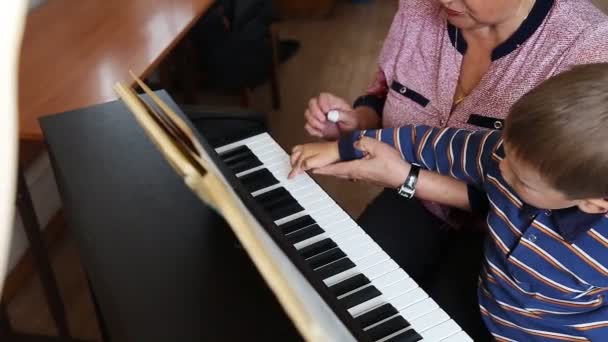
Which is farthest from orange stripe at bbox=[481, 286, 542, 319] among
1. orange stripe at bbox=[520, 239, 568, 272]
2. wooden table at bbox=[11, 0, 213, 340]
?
wooden table at bbox=[11, 0, 213, 340]

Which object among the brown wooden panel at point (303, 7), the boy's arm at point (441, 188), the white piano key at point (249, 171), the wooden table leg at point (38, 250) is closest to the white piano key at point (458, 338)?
the boy's arm at point (441, 188)

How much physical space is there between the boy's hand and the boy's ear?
437 mm

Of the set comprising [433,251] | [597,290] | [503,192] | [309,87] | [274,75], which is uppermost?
[503,192]

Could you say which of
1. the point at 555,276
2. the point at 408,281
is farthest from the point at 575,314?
the point at 408,281

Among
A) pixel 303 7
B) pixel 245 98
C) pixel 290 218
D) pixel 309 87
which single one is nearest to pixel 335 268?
pixel 290 218

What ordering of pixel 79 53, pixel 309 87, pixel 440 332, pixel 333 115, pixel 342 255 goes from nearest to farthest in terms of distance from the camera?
pixel 440 332, pixel 342 255, pixel 333 115, pixel 79 53, pixel 309 87

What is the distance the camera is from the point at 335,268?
896 mm

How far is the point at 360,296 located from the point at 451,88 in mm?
494

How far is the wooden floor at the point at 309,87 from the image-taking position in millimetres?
1778

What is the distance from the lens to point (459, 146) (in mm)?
1020

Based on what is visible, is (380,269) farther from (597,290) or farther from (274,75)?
(274,75)

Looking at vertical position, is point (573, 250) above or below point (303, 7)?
above

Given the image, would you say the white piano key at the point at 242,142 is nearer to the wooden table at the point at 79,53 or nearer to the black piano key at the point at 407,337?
the wooden table at the point at 79,53

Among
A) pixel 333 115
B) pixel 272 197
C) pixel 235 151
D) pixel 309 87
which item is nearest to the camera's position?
pixel 272 197
